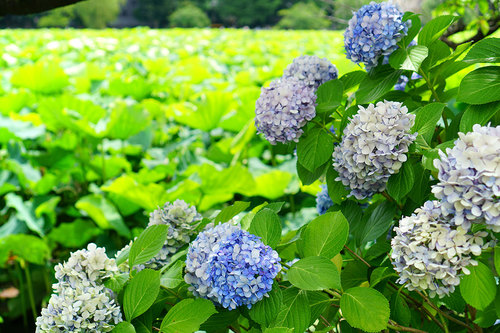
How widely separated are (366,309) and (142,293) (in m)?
0.30

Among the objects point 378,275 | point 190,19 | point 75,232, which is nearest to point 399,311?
point 378,275

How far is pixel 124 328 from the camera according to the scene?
70cm

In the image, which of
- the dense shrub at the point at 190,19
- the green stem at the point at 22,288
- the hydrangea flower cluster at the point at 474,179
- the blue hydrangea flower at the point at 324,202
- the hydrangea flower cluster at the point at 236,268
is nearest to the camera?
the hydrangea flower cluster at the point at 474,179

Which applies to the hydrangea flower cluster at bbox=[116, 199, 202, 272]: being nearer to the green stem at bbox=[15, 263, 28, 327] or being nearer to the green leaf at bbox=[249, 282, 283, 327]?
the green leaf at bbox=[249, 282, 283, 327]

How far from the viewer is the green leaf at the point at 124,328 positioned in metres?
0.69

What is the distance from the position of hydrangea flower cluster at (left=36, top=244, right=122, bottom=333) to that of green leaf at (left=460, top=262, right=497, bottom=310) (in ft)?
1.51

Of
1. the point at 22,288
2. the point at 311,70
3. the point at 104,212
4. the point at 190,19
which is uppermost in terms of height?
the point at 311,70

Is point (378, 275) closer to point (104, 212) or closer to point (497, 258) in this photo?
point (497, 258)

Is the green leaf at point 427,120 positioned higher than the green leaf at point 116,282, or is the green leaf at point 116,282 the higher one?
the green leaf at point 427,120

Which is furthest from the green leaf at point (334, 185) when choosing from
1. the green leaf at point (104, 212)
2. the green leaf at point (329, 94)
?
Answer: the green leaf at point (104, 212)

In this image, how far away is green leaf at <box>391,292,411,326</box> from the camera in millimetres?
803

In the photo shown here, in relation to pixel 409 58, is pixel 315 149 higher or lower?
lower

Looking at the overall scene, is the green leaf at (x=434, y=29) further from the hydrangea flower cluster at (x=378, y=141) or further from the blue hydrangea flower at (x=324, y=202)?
the blue hydrangea flower at (x=324, y=202)

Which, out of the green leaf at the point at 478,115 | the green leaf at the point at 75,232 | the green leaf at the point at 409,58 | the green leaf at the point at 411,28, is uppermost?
the green leaf at the point at 411,28
